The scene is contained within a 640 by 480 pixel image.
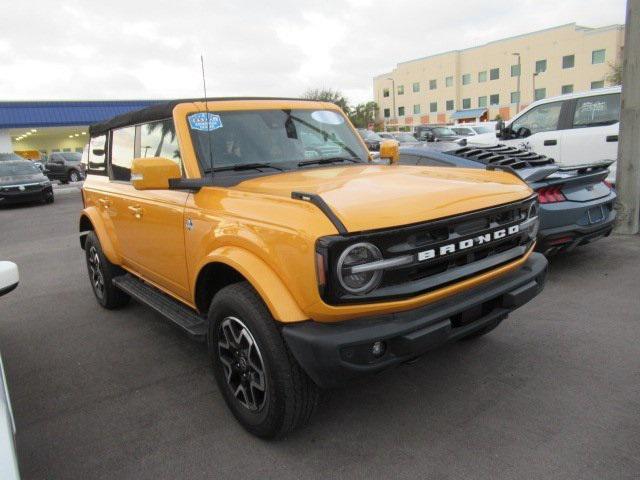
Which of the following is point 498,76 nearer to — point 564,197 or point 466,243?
point 564,197

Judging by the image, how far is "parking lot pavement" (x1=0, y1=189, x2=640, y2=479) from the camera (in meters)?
2.49

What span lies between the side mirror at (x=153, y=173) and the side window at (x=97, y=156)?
217 centimetres

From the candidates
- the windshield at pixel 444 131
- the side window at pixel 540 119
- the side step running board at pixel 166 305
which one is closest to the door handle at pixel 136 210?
the side step running board at pixel 166 305

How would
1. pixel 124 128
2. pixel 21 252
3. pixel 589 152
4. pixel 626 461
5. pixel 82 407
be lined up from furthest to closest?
pixel 21 252 < pixel 589 152 < pixel 124 128 < pixel 82 407 < pixel 626 461

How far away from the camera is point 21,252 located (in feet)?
28.0

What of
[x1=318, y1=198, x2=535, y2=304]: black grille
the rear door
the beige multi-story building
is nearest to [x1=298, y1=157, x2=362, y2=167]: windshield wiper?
[x1=318, y1=198, x2=535, y2=304]: black grille

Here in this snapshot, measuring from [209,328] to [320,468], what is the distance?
0.99 metres

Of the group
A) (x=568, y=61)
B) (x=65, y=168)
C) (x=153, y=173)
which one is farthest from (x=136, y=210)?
(x=568, y=61)

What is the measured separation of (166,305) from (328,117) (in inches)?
77.6

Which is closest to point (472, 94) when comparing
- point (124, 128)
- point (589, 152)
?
point (589, 152)

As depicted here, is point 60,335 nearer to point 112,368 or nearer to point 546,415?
point 112,368

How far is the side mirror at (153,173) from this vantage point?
2895 mm

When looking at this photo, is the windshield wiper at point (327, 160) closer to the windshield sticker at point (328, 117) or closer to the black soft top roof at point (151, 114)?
the windshield sticker at point (328, 117)

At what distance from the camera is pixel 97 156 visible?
16.8 ft
